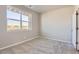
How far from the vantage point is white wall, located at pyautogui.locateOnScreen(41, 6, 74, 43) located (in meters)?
6.14

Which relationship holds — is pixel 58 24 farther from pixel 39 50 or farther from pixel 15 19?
pixel 39 50

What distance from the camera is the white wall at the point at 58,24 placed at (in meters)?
6.14

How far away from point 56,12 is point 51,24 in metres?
1.04

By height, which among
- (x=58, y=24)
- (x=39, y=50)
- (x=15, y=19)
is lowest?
(x=39, y=50)

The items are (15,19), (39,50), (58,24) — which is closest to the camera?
(39,50)

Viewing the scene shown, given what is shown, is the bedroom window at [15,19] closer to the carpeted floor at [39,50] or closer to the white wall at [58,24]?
the carpeted floor at [39,50]

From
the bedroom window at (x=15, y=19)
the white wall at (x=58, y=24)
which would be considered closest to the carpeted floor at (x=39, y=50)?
the bedroom window at (x=15, y=19)

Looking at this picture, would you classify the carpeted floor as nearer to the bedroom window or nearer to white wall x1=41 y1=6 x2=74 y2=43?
the bedroom window

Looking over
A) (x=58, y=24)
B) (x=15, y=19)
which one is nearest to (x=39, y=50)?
(x=15, y=19)

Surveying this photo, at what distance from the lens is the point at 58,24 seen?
6.91 metres

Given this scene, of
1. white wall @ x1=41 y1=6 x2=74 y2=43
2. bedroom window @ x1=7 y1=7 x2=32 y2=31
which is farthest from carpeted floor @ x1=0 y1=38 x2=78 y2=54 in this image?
white wall @ x1=41 y1=6 x2=74 y2=43
